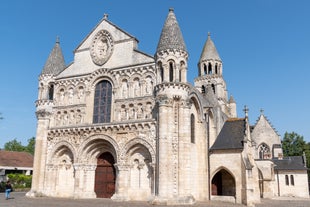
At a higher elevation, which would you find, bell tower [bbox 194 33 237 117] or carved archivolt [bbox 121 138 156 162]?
bell tower [bbox 194 33 237 117]

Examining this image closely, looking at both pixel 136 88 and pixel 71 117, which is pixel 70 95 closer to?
pixel 71 117

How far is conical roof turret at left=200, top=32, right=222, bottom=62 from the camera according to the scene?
4609 cm

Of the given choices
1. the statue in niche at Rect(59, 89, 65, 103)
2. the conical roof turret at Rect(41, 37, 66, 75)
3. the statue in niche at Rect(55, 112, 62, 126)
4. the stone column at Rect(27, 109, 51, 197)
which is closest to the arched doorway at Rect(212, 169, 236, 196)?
the statue in niche at Rect(55, 112, 62, 126)

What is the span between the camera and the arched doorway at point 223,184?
24406 mm

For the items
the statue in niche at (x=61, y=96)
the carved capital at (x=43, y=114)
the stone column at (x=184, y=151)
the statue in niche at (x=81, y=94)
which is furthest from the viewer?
the statue in niche at (x=61, y=96)

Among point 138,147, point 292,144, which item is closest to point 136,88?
point 138,147

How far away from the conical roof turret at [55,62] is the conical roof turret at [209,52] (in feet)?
79.5

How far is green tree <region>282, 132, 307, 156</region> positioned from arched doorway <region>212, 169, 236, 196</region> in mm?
42050

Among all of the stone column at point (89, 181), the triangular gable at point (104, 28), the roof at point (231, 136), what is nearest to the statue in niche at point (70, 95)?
the triangular gable at point (104, 28)

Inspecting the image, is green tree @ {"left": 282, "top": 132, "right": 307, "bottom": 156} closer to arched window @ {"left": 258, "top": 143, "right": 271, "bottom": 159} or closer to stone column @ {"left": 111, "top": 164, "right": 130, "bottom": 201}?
arched window @ {"left": 258, "top": 143, "right": 271, "bottom": 159}

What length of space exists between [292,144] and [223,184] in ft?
145

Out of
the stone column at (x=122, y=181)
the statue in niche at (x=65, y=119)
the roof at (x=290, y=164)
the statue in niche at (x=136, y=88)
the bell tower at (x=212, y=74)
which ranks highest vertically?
the bell tower at (x=212, y=74)

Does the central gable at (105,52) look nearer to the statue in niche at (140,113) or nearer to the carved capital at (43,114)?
the carved capital at (43,114)

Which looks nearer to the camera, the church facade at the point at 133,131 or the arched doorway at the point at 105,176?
the church facade at the point at 133,131
